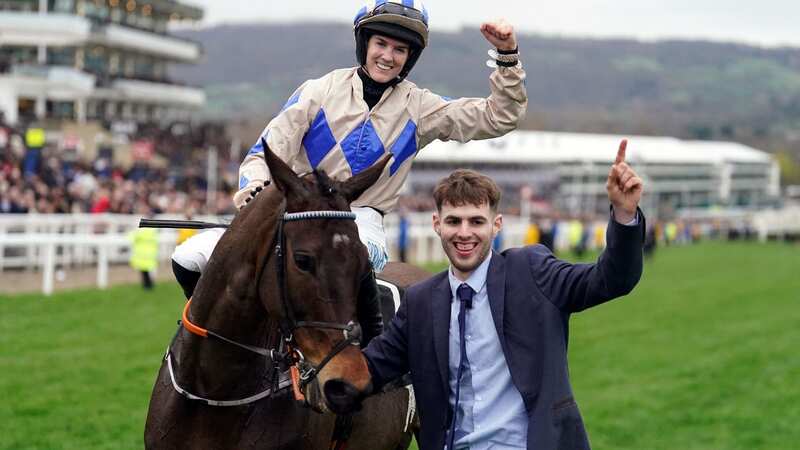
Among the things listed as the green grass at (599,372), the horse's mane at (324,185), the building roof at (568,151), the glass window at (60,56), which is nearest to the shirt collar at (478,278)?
the horse's mane at (324,185)

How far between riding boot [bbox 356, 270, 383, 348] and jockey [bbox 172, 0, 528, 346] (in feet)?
1.51

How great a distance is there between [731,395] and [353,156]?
7.67 metres

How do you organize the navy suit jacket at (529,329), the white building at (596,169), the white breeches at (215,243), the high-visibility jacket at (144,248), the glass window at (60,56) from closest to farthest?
the navy suit jacket at (529,329), the white breeches at (215,243), the high-visibility jacket at (144,248), the glass window at (60,56), the white building at (596,169)

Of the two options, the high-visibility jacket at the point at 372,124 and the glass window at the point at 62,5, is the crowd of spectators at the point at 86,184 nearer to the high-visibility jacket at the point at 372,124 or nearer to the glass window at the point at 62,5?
the glass window at the point at 62,5

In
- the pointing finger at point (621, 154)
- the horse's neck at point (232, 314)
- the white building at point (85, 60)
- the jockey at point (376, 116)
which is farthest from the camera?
the white building at point (85, 60)

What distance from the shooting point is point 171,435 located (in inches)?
153

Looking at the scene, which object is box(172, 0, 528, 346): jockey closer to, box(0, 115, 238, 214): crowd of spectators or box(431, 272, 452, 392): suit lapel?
box(431, 272, 452, 392): suit lapel

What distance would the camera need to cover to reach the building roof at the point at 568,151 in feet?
180

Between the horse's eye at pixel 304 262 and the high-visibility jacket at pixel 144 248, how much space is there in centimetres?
1196

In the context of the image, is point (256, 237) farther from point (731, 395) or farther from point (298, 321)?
point (731, 395)

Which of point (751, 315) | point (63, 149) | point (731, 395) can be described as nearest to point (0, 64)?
point (63, 149)

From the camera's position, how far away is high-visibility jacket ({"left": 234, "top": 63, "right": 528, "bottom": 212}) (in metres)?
4.21

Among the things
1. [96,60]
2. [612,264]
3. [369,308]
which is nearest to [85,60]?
[96,60]

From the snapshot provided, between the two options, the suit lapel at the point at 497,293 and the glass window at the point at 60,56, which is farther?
the glass window at the point at 60,56
